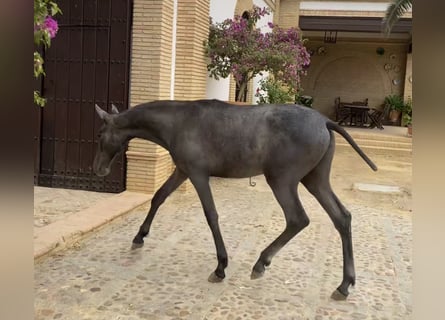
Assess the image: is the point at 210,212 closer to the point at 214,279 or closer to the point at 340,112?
the point at 214,279

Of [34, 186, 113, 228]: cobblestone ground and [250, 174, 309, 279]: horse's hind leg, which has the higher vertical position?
[250, 174, 309, 279]: horse's hind leg

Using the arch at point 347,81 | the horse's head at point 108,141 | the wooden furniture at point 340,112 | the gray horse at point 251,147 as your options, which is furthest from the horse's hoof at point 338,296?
the arch at point 347,81

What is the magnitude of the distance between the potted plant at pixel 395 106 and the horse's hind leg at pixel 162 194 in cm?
1725

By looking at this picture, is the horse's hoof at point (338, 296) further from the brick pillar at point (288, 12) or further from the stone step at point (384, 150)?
the brick pillar at point (288, 12)

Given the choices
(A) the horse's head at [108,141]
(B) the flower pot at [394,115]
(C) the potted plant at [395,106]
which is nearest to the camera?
(A) the horse's head at [108,141]

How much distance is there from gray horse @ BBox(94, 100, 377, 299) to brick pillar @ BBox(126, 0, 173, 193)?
2.76 meters

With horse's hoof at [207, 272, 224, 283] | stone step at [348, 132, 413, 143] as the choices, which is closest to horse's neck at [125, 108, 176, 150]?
horse's hoof at [207, 272, 224, 283]

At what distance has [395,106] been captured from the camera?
65.8 ft

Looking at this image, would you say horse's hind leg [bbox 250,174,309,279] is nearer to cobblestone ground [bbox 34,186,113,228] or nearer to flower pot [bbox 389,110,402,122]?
cobblestone ground [bbox 34,186,113,228]

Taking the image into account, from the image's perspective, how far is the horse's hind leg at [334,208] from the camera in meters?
3.77

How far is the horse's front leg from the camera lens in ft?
12.5
